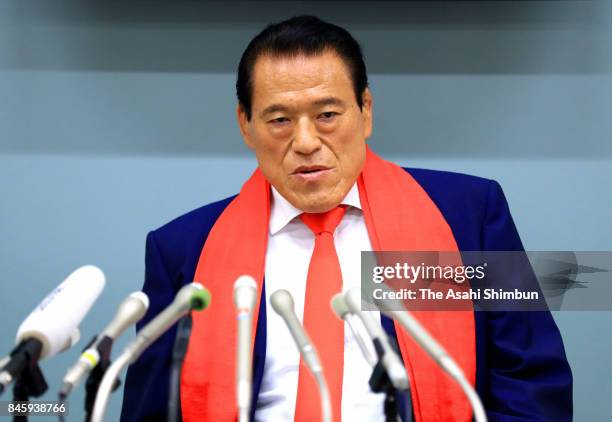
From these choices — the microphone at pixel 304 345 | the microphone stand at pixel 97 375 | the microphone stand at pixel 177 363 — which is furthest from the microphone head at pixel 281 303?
the microphone stand at pixel 97 375

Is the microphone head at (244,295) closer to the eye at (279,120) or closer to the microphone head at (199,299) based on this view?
the microphone head at (199,299)

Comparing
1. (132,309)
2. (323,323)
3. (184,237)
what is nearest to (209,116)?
(184,237)

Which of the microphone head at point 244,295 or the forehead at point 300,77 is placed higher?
the forehead at point 300,77

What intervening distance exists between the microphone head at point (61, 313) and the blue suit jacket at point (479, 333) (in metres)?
0.59

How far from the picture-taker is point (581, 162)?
7.56 feet

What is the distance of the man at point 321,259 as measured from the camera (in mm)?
1575

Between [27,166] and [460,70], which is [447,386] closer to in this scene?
[460,70]

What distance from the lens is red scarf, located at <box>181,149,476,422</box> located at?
158 cm

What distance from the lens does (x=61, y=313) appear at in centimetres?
103

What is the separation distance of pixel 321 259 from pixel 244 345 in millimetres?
736

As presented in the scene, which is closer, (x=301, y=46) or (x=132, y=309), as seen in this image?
(x=132, y=309)

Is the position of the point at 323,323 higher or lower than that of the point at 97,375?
higher

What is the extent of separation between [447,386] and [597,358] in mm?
930

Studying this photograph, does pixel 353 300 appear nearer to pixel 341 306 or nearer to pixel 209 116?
pixel 341 306
